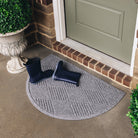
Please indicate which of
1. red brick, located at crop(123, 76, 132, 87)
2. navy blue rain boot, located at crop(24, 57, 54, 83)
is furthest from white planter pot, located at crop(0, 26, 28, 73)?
red brick, located at crop(123, 76, 132, 87)

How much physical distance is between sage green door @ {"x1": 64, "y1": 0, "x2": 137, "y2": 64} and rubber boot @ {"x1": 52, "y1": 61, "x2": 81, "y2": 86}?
1.61 feet

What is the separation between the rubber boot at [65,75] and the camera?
2.67m

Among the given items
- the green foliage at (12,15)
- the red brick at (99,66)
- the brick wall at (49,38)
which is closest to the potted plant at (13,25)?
the green foliage at (12,15)

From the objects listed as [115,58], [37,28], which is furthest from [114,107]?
[37,28]

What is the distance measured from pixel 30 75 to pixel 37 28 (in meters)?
0.89

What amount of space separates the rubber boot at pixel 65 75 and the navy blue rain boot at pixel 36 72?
0.09 meters

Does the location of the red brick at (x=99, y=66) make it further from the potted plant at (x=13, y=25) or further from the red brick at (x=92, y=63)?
the potted plant at (x=13, y=25)

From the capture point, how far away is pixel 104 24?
267 cm

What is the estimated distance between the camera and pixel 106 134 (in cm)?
213

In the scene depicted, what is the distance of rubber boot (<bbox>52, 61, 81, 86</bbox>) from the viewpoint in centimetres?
267

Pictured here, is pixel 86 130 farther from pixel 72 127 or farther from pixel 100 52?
pixel 100 52

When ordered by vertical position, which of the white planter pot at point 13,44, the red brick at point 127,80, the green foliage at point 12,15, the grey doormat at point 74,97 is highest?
the green foliage at point 12,15

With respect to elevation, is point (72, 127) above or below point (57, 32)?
below

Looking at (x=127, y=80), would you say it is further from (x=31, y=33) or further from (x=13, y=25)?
(x=31, y=33)
